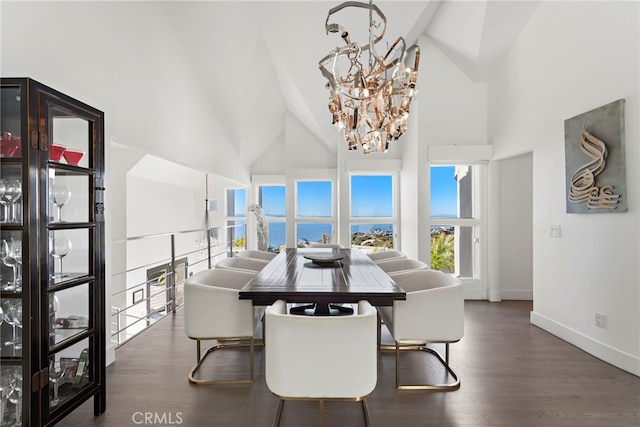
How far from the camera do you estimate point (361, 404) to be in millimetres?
2100

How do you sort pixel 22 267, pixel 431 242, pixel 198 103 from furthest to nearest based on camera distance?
1. pixel 431 242
2. pixel 198 103
3. pixel 22 267

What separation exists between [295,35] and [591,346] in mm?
4547

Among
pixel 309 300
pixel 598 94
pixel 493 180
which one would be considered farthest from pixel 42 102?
pixel 493 180

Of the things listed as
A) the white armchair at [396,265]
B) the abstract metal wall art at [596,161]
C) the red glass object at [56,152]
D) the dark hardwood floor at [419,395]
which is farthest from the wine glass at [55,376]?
the abstract metal wall art at [596,161]

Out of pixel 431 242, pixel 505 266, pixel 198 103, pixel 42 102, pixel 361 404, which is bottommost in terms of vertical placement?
pixel 361 404

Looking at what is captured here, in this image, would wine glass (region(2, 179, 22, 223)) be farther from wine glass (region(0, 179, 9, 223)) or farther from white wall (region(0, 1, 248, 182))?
white wall (region(0, 1, 248, 182))

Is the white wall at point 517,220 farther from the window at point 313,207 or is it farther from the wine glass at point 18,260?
the wine glass at point 18,260

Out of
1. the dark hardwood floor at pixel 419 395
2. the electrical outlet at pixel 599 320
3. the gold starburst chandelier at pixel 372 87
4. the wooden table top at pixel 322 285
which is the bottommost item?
the dark hardwood floor at pixel 419 395

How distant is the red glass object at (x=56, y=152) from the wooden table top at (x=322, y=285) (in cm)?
122

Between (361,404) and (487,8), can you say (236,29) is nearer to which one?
(487,8)

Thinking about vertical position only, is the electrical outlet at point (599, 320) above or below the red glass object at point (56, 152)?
below

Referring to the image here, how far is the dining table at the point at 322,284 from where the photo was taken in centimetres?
200

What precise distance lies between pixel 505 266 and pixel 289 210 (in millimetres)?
3722

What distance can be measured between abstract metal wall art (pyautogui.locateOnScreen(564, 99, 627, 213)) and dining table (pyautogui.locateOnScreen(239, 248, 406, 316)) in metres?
1.92
